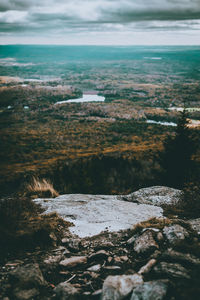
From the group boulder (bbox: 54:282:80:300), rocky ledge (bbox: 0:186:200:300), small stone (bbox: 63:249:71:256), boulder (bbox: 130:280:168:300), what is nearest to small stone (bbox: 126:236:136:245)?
rocky ledge (bbox: 0:186:200:300)

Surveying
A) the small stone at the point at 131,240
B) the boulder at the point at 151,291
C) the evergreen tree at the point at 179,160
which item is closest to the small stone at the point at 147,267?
the boulder at the point at 151,291

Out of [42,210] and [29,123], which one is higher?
[42,210]

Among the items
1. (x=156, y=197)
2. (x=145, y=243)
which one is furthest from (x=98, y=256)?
(x=156, y=197)

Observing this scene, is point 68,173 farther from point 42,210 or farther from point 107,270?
point 107,270

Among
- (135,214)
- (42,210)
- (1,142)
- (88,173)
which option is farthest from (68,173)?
(1,142)

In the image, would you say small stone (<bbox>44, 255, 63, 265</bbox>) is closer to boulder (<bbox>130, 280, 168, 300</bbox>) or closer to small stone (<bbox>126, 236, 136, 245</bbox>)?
small stone (<bbox>126, 236, 136, 245</bbox>)

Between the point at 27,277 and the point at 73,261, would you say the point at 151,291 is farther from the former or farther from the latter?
the point at 27,277

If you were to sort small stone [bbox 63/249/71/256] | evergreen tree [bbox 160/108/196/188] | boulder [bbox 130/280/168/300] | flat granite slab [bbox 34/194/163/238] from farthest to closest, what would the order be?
A: evergreen tree [bbox 160/108/196/188] → flat granite slab [bbox 34/194/163/238] → small stone [bbox 63/249/71/256] → boulder [bbox 130/280/168/300]
